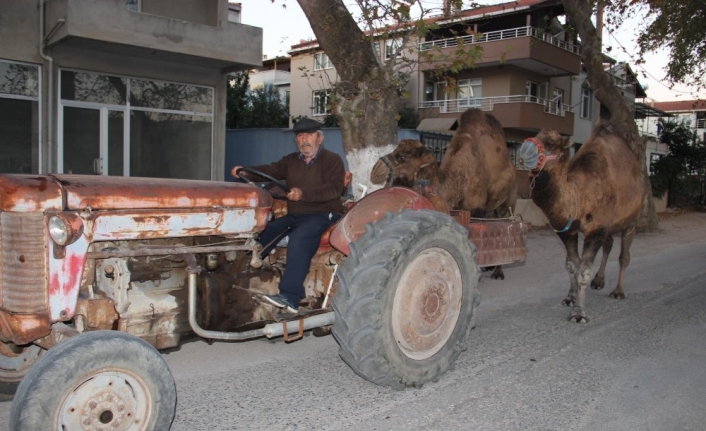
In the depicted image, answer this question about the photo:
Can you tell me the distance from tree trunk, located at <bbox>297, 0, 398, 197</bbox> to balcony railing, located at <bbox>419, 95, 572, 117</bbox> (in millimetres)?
21959

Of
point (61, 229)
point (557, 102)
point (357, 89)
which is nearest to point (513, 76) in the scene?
point (557, 102)

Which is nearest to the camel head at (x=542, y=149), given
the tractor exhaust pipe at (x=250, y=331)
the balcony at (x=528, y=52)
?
the tractor exhaust pipe at (x=250, y=331)

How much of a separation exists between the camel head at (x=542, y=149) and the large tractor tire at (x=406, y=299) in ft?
7.59

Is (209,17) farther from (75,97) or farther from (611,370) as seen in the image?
(611,370)

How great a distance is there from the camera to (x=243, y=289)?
4.77 metres

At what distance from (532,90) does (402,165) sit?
28081mm

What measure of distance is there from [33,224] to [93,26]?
10.6 metres

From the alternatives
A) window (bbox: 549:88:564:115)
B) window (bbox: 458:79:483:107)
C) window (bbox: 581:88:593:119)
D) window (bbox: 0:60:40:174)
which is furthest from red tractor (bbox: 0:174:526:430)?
window (bbox: 581:88:593:119)

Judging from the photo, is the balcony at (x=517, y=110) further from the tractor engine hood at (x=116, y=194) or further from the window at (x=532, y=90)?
the tractor engine hood at (x=116, y=194)

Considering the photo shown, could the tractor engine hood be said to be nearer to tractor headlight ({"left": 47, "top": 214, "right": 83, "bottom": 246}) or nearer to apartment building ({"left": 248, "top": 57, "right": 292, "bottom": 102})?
tractor headlight ({"left": 47, "top": 214, "right": 83, "bottom": 246})

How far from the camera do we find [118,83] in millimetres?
14398

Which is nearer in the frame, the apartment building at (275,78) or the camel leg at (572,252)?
the camel leg at (572,252)

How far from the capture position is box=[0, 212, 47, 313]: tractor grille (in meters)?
3.41

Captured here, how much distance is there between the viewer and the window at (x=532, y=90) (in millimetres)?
32344
